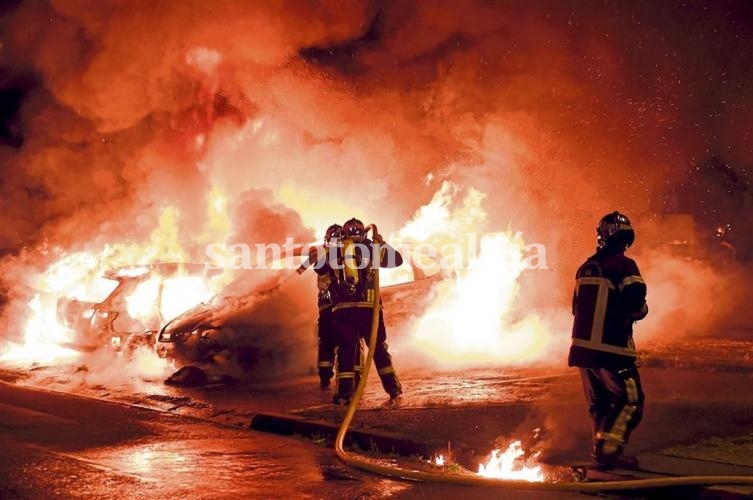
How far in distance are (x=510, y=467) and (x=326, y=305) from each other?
3.24 metres

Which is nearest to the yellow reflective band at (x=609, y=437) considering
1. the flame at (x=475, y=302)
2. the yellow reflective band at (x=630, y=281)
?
the yellow reflective band at (x=630, y=281)

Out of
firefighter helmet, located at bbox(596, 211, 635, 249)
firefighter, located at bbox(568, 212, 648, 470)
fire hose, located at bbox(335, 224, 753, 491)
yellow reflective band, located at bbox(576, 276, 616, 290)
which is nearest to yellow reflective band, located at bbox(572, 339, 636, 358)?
firefighter, located at bbox(568, 212, 648, 470)

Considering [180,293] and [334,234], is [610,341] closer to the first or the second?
[334,234]

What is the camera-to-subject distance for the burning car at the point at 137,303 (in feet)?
35.6

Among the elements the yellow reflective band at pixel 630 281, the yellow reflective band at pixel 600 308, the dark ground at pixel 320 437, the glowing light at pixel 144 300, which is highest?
the glowing light at pixel 144 300

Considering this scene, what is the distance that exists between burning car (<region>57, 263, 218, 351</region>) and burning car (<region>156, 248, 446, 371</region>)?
1.50 metres

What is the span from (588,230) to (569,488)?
13.0 m

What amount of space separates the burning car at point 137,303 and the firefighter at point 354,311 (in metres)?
4.00

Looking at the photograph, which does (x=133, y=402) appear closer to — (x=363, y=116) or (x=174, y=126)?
(x=363, y=116)

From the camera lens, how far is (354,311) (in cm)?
727

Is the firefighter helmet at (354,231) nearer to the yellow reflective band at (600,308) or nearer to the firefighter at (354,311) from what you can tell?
the firefighter at (354,311)

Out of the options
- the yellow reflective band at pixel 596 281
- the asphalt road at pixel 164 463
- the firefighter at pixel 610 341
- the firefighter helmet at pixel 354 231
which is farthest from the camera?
the firefighter helmet at pixel 354 231

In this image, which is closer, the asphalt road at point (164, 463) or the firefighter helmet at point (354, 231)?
the asphalt road at point (164, 463)

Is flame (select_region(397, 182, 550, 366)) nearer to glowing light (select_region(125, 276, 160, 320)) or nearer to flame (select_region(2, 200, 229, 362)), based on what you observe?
flame (select_region(2, 200, 229, 362))
